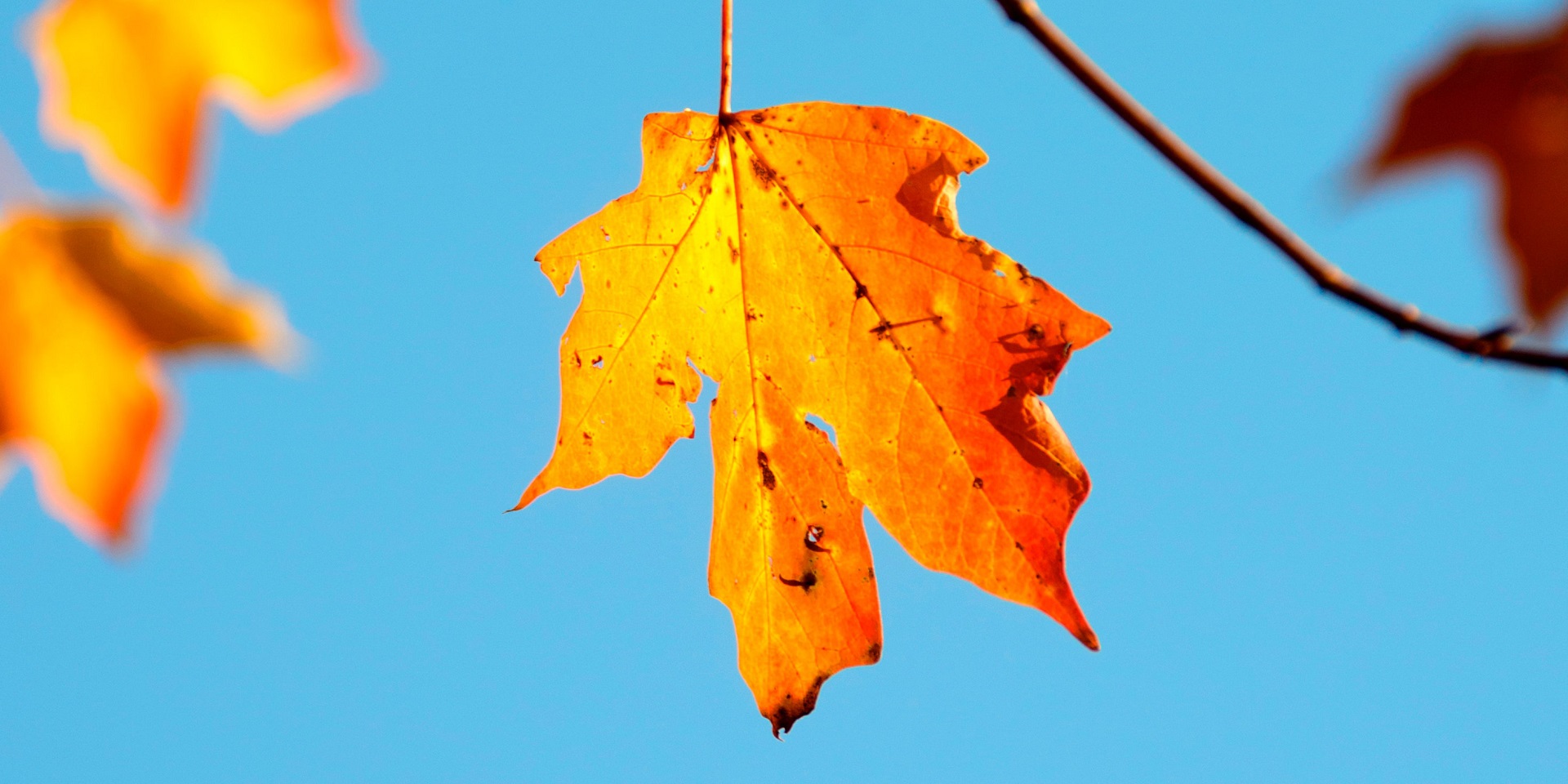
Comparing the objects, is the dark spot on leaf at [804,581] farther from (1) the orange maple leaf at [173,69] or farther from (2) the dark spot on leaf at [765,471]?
(1) the orange maple leaf at [173,69]

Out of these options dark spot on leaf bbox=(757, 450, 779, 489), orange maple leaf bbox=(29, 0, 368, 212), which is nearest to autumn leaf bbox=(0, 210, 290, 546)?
orange maple leaf bbox=(29, 0, 368, 212)

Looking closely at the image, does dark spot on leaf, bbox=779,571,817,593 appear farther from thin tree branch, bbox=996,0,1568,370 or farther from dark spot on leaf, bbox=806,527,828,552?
thin tree branch, bbox=996,0,1568,370

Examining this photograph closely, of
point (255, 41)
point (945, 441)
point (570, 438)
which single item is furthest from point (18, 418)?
point (945, 441)

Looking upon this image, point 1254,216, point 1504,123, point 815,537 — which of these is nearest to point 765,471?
point 815,537

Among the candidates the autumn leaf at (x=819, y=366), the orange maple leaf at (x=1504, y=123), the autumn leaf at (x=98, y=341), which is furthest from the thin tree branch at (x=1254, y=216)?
the autumn leaf at (x=98, y=341)

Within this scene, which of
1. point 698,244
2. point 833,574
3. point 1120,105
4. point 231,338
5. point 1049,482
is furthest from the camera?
point 698,244

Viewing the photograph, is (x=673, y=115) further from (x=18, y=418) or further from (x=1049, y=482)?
(x=18, y=418)
